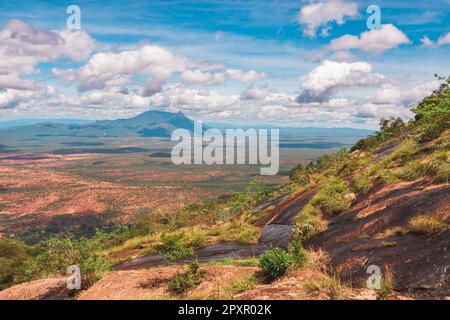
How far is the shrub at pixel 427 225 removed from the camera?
11.3m

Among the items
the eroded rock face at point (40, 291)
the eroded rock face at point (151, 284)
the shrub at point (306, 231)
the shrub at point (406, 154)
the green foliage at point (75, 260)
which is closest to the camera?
the eroded rock face at point (151, 284)

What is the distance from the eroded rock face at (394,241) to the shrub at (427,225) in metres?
0.22

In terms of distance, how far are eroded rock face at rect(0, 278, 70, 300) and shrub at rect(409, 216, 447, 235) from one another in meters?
12.3

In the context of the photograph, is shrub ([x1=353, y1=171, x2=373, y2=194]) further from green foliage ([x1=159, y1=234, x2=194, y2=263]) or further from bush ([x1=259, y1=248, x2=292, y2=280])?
green foliage ([x1=159, y1=234, x2=194, y2=263])

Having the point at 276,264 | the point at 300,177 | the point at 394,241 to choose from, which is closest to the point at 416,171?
the point at 394,241

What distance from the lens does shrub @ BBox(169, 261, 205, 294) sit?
38.2 ft

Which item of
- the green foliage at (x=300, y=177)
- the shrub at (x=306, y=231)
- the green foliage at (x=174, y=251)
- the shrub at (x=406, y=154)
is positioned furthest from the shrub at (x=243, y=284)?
the green foliage at (x=300, y=177)

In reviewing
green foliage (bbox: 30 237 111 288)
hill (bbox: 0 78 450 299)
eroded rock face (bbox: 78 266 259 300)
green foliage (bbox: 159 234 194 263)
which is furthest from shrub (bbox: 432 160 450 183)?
green foliage (bbox: 30 237 111 288)

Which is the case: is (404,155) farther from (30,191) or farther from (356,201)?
(30,191)

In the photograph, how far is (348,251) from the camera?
41.0ft

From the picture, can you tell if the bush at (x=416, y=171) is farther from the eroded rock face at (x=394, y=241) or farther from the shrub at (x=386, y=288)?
the shrub at (x=386, y=288)

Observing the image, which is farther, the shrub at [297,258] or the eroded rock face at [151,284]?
the shrub at [297,258]

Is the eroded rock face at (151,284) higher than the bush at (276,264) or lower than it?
lower
